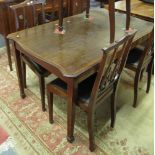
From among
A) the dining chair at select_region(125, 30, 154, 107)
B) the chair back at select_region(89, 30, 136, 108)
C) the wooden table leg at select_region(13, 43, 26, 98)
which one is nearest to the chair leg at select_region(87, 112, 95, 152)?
the chair back at select_region(89, 30, 136, 108)

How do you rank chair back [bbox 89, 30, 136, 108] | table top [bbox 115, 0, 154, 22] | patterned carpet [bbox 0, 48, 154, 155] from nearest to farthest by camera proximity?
chair back [bbox 89, 30, 136, 108] < patterned carpet [bbox 0, 48, 154, 155] < table top [bbox 115, 0, 154, 22]

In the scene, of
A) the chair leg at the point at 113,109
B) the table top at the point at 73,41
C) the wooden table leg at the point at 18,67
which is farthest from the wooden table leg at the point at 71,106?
the wooden table leg at the point at 18,67

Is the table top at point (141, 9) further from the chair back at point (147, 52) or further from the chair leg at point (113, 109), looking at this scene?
the chair leg at point (113, 109)

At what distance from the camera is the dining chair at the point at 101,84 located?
53.3 inches

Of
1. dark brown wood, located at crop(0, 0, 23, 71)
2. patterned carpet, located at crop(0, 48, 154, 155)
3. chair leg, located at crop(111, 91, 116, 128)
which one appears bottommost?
patterned carpet, located at crop(0, 48, 154, 155)

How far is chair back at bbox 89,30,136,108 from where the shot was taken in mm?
1305

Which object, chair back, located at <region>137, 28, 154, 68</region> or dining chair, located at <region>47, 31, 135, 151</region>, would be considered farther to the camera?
chair back, located at <region>137, 28, 154, 68</region>

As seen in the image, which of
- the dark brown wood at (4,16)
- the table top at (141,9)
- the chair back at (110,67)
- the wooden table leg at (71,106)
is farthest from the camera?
the table top at (141,9)

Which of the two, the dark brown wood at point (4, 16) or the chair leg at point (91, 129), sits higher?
the dark brown wood at point (4, 16)

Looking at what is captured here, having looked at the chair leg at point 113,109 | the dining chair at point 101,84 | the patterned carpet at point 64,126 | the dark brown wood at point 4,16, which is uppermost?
the dark brown wood at point 4,16

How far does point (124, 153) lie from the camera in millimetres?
1720

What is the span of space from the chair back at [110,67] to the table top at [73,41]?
11cm

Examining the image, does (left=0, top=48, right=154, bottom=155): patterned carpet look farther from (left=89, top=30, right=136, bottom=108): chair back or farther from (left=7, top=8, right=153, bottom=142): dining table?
(left=89, top=30, right=136, bottom=108): chair back

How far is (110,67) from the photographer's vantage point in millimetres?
1464
